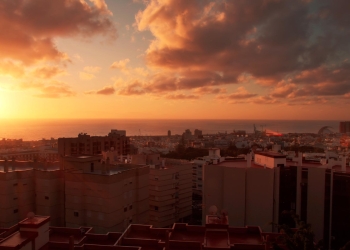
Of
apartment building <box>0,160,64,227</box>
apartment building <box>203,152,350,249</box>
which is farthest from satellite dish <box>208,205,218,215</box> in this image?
apartment building <box>0,160,64,227</box>

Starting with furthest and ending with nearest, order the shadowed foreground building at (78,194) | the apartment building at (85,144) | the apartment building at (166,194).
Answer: the apartment building at (85,144)
the apartment building at (166,194)
the shadowed foreground building at (78,194)

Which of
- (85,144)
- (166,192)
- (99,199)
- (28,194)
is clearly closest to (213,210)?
(99,199)

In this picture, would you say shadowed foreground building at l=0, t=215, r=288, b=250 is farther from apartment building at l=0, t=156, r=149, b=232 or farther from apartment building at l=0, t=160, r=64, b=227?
apartment building at l=0, t=160, r=64, b=227

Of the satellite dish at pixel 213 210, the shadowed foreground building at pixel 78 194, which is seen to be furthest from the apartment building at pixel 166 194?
the satellite dish at pixel 213 210

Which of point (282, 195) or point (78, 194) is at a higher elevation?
point (78, 194)

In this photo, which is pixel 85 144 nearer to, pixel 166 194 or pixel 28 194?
pixel 166 194

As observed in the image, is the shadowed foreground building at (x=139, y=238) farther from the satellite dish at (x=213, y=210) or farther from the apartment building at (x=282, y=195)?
the apartment building at (x=282, y=195)
